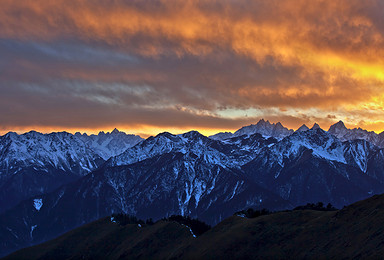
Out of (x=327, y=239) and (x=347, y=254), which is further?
(x=327, y=239)

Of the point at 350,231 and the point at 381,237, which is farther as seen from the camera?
the point at 350,231

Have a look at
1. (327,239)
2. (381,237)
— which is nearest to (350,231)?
(327,239)

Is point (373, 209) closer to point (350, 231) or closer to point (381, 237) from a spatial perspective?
point (350, 231)

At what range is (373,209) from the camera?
649ft

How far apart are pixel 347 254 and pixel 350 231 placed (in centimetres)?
1991

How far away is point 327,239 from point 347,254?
24.6 metres

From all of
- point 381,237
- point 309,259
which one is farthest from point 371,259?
point 309,259

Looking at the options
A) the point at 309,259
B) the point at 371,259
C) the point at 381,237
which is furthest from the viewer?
the point at 309,259

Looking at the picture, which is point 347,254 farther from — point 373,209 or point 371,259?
point 373,209

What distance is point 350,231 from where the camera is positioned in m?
192

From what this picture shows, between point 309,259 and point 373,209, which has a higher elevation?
point 373,209

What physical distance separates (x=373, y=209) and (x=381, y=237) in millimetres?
29693

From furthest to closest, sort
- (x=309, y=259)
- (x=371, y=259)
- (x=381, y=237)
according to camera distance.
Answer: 1. (x=309, y=259)
2. (x=381, y=237)
3. (x=371, y=259)

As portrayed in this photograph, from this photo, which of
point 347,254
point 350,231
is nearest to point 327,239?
point 350,231
